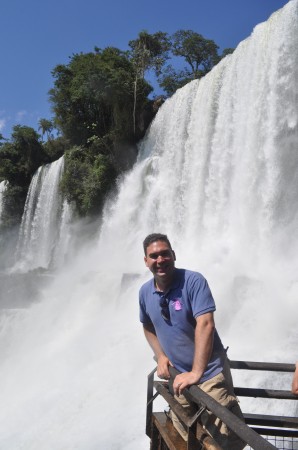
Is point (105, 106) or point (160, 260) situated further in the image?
point (105, 106)

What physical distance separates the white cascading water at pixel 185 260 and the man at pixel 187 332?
2.93 meters

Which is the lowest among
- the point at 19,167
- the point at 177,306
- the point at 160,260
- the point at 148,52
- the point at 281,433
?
the point at 281,433

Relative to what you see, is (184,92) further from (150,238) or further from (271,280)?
(150,238)

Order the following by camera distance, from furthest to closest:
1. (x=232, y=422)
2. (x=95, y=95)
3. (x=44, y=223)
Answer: (x=44, y=223), (x=95, y=95), (x=232, y=422)

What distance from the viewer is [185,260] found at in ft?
42.8

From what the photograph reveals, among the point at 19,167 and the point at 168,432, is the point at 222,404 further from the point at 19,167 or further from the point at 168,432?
the point at 19,167

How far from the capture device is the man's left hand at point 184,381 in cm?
203

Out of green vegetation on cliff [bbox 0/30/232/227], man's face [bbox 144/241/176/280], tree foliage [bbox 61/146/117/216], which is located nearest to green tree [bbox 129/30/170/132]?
green vegetation on cliff [bbox 0/30/232/227]

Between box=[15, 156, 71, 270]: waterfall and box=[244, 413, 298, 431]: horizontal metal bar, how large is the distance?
22414 millimetres

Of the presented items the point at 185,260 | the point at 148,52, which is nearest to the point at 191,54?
the point at 148,52

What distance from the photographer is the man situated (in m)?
2.11

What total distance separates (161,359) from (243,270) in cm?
881

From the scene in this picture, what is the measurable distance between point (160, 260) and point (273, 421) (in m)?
1.26

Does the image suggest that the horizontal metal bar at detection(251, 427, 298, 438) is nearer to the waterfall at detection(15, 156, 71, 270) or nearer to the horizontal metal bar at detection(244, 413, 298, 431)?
the horizontal metal bar at detection(244, 413, 298, 431)
